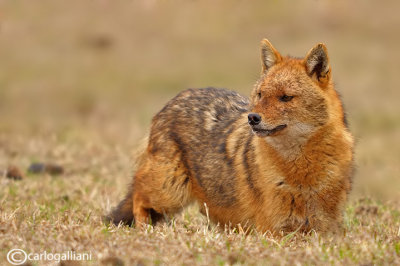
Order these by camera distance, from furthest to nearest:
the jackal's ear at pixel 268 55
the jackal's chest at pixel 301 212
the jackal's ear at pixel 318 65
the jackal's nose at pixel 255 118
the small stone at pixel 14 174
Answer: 1. the small stone at pixel 14 174
2. the jackal's ear at pixel 268 55
3. the jackal's ear at pixel 318 65
4. the jackal's chest at pixel 301 212
5. the jackal's nose at pixel 255 118

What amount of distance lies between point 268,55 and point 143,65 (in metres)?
19.8

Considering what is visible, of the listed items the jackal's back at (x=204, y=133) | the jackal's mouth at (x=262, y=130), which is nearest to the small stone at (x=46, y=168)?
the jackal's back at (x=204, y=133)

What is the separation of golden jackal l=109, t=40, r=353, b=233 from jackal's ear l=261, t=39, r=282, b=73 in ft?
0.04

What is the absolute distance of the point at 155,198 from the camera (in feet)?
24.8

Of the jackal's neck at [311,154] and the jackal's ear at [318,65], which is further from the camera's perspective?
the jackal's ear at [318,65]

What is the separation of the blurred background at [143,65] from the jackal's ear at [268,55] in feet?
14.5

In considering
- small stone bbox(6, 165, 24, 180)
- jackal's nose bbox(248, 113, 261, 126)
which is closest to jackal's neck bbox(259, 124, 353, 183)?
jackal's nose bbox(248, 113, 261, 126)

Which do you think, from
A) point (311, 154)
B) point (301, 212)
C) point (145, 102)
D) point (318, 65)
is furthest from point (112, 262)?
point (145, 102)

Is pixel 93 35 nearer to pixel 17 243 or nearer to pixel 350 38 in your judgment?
pixel 350 38

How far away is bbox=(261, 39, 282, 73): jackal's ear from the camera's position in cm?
686

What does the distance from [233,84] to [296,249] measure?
61.6 feet

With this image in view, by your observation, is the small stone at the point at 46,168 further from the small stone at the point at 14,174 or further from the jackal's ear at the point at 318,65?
the jackal's ear at the point at 318,65

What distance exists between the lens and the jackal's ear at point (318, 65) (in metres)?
6.48

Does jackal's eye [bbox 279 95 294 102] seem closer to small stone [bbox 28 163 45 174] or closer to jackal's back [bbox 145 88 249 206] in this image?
jackal's back [bbox 145 88 249 206]
